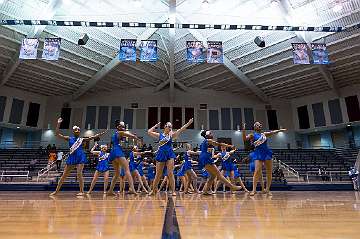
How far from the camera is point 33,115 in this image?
27016 mm

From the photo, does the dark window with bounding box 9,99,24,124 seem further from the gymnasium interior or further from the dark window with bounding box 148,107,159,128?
the dark window with bounding box 148,107,159,128

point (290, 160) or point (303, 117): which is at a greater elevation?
point (303, 117)

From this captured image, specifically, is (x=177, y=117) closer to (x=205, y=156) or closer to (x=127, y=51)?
(x=127, y=51)

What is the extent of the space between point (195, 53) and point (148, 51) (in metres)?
2.68

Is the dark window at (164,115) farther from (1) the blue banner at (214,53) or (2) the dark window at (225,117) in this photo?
(1) the blue banner at (214,53)

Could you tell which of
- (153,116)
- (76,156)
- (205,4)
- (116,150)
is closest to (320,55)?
(205,4)

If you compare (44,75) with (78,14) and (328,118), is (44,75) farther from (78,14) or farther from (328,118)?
(328,118)

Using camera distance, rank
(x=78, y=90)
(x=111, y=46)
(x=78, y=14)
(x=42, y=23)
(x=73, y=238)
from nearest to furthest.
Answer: (x=73, y=238) → (x=42, y=23) → (x=78, y=14) → (x=111, y=46) → (x=78, y=90)

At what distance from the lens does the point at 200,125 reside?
28344mm

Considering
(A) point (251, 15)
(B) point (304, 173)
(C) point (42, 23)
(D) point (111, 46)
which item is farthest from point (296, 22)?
(C) point (42, 23)

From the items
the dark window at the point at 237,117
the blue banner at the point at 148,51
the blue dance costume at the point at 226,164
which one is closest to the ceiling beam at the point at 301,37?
the blue banner at the point at 148,51

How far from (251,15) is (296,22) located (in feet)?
9.20

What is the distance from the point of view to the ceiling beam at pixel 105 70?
776 inches

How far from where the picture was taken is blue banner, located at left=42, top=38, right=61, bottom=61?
14820 millimetres
